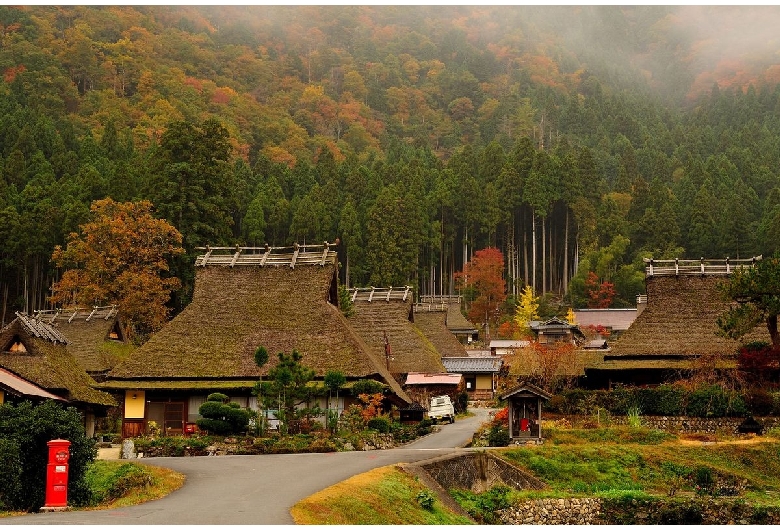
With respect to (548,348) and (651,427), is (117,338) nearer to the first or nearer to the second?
(548,348)

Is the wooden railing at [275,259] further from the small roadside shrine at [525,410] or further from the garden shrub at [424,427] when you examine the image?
the small roadside shrine at [525,410]

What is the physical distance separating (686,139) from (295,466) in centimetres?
11211

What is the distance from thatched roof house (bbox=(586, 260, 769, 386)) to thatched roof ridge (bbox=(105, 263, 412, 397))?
927 cm

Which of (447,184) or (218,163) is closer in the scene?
(218,163)

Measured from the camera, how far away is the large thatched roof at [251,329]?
3862cm

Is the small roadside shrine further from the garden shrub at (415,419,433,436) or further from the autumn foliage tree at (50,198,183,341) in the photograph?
the autumn foliage tree at (50,198,183,341)

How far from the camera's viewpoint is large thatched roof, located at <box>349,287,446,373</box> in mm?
51250

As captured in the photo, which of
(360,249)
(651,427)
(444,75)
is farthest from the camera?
(444,75)

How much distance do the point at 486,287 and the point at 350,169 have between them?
954 inches

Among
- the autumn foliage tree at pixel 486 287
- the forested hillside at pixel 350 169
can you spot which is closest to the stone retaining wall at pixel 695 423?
the forested hillside at pixel 350 169

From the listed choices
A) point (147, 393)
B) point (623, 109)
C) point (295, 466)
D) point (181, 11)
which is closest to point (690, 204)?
point (623, 109)

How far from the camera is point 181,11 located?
190 m

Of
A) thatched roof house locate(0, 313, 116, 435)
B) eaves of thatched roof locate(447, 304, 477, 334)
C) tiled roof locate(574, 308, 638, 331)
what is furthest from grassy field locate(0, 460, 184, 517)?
tiled roof locate(574, 308, 638, 331)

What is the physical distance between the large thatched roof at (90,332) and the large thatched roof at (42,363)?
9.69m
